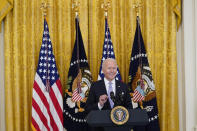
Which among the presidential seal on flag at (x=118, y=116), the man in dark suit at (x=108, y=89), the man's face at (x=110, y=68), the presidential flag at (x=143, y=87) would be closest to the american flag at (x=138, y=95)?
the presidential flag at (x=143, y=87)

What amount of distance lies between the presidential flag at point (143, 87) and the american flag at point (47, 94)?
4.46ft

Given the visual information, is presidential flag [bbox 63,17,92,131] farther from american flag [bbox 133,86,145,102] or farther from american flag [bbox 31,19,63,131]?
american flag [bbox 133,86,145,102]

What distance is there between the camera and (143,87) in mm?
5516

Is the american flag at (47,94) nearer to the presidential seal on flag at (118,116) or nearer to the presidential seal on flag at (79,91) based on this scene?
the presidential seal on flag at (79,91)

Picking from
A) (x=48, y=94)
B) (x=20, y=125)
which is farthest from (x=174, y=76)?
(x=20, y=125)

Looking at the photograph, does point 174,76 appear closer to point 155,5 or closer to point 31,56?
point 155,5

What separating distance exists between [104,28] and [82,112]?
1.64 metres

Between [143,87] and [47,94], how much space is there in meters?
1.74

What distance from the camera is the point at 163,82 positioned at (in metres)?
5.68

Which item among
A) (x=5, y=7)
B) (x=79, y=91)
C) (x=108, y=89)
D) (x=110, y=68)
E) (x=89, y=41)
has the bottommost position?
(x=79, y=91)

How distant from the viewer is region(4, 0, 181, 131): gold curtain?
5594mm

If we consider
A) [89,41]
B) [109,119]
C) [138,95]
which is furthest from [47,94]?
[109,119]

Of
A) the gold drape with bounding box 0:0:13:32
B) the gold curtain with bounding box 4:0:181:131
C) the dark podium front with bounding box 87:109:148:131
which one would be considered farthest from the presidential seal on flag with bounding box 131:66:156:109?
the gold drape with bounding box 0:0:13:32

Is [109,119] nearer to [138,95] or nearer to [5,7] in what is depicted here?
[138,95]
